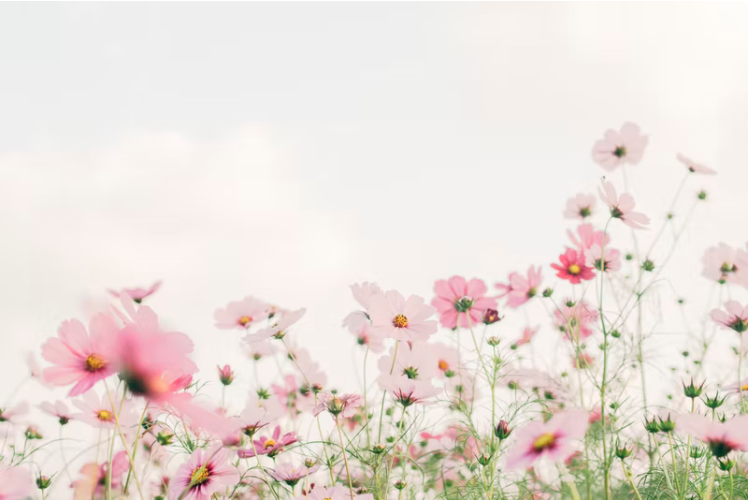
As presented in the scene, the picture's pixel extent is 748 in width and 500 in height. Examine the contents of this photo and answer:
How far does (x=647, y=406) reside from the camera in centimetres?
114

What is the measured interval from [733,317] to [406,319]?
0.71m

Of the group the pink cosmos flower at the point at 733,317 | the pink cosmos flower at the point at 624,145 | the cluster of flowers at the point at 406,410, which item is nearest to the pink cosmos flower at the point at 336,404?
the cluster of flowers at the point at 406,410

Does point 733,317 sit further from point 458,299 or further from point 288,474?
point 288,474

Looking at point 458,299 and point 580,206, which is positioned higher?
point 580,206

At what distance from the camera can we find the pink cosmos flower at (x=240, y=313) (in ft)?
4.37

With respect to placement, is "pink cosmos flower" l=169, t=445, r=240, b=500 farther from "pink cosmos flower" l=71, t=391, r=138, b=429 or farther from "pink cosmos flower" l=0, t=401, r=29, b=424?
"pink cosmos flower" l=0, t=401, r=29, b=424

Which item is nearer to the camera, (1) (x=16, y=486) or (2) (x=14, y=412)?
(1) (x=16, y=486)

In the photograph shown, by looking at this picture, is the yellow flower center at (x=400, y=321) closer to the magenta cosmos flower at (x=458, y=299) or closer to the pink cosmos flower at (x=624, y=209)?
the magenta cosmos flower at (x=458, y=299)

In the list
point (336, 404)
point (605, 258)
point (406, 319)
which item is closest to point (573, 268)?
point (605, 258)

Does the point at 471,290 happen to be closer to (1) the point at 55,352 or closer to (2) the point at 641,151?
(2) the point at 641,151

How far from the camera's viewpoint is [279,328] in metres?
0.98

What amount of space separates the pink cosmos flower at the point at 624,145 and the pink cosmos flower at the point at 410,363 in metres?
0.77

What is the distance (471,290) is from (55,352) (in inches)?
34.5

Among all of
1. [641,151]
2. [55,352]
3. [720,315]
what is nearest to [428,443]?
[720,315]
